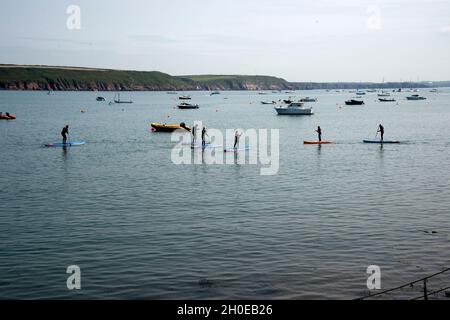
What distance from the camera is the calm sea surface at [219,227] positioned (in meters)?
23.6

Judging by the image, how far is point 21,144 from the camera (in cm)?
7981

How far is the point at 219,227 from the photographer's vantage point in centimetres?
3222

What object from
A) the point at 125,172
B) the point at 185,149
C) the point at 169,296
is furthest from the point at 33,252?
the point at 185,149

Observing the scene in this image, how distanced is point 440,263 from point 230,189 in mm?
20921
